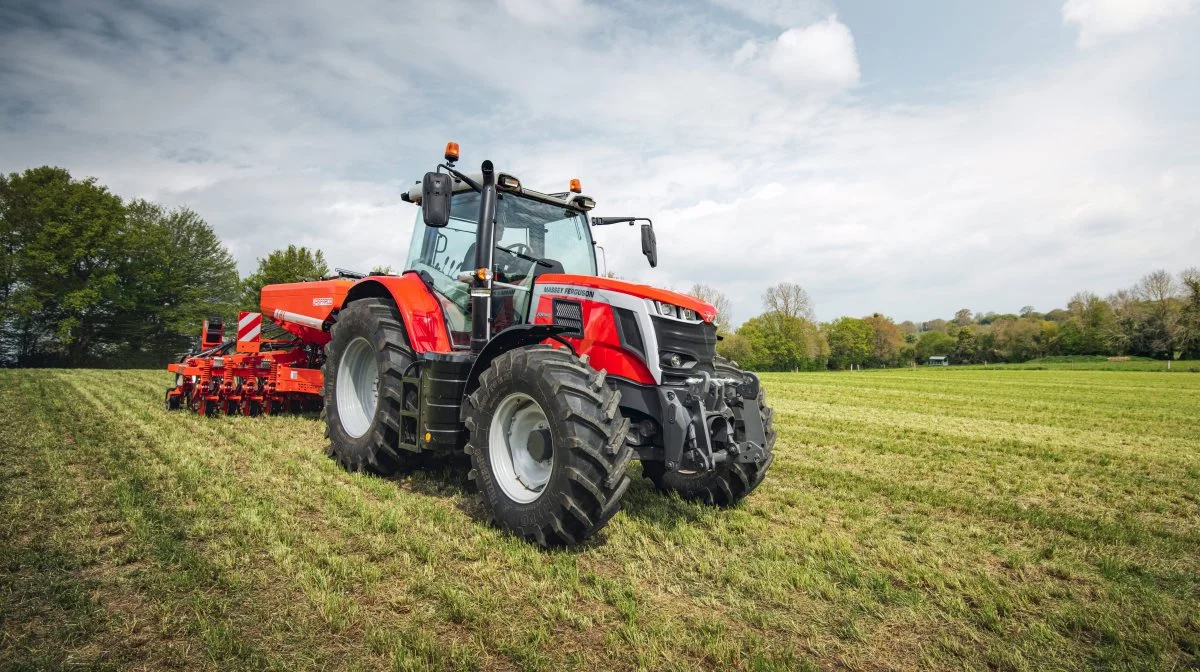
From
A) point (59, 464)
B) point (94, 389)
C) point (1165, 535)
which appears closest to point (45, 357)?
point (94, 389)

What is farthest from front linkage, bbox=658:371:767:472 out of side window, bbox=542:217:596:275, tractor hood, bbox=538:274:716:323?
side window, bbox=542:217:596:275

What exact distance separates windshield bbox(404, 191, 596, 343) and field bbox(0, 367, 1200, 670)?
1.76 meters

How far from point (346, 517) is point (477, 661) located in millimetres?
2187

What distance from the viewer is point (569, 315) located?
4.60 m

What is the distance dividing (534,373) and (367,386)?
3119 mm

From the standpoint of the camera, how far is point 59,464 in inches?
215

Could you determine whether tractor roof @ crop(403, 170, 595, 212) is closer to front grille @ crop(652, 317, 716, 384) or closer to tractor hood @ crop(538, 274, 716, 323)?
tractor hood @ crop(538, 274, 716, 323)

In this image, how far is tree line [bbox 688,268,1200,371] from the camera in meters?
55.1

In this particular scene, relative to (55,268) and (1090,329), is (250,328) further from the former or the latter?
(1090,329)

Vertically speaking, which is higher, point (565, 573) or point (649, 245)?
point (649, 245)

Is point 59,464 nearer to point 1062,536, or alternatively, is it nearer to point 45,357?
point 1062,536

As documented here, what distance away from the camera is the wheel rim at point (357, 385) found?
616cm

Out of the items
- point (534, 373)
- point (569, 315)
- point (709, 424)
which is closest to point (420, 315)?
point (569, 315)

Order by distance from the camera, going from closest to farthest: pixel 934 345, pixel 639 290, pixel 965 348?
1. pixel 639 290
2. pixel 965 348
3. pixel 934 345
